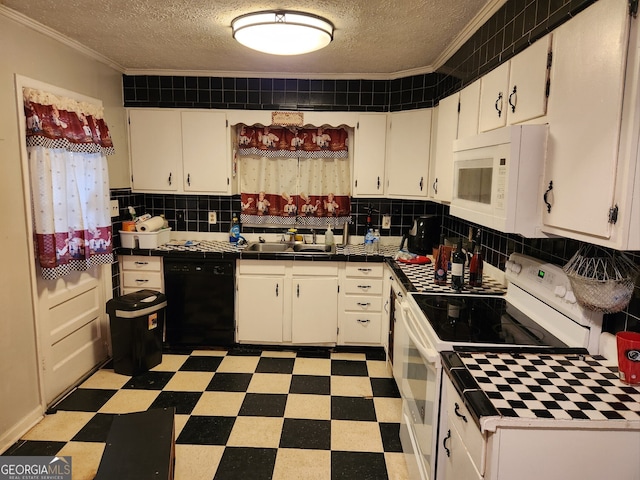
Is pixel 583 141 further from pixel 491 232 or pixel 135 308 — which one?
pixel 135 308

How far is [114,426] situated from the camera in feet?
6.48

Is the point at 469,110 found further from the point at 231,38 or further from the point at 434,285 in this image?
the point at 231,38

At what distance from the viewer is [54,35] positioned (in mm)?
2684

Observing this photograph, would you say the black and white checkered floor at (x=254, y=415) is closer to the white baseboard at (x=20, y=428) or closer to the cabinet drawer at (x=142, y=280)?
the white baseboard at (x=20, y=428)

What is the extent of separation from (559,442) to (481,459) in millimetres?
209

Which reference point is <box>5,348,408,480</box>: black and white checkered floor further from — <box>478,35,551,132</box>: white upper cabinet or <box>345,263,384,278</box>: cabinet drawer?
<box>478,35,551,132</box>: white upper cabinet

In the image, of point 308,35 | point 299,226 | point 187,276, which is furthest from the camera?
point 299,226

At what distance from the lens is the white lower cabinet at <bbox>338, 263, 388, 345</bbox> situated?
3.50 metres

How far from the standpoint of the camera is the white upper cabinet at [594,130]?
1162 millimetres

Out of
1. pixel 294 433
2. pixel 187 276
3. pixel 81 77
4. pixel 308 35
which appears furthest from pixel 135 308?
pixel 308 35

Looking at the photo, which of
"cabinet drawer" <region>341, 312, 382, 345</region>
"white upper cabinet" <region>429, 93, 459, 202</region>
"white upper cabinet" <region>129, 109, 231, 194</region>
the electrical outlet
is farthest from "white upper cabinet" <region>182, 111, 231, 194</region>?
"white upper cabinet" <region>429, 93, 459, 202</region>

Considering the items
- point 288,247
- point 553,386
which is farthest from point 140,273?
point 553,386

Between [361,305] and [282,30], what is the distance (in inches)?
83.5

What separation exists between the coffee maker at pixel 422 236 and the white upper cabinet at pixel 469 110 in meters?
0.96
